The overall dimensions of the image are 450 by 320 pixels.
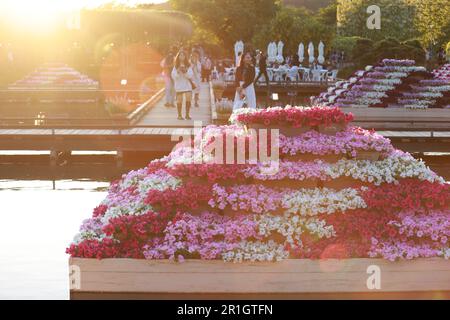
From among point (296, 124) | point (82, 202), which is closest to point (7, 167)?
point (82, 202)

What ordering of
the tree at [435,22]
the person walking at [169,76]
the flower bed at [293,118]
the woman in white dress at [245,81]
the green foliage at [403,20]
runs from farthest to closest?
the green foliage at [403,20] < the tree at [435,22] < the person walking at [169,76] < the woman in white dress at [245,81] < the flower bed at [293,118]

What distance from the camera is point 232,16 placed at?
11975 cm

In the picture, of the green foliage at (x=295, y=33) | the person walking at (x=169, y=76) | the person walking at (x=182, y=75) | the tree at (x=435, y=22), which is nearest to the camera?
the person walking at (x=182, y=75)

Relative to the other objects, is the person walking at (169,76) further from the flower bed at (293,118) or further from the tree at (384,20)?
the tree at (384,20)

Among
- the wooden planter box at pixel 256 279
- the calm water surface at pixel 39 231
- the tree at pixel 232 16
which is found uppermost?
the tree at pixel 232 16

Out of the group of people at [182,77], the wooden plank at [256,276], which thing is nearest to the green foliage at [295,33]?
the group of people at [182,77]

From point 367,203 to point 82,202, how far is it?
11114 millimetres

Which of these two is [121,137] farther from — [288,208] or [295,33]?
[295,33]

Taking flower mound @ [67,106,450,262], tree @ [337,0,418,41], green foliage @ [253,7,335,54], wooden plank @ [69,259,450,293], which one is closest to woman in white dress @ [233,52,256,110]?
flower mound @ [67,106,450,262]

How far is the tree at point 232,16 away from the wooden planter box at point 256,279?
106140 millimetres

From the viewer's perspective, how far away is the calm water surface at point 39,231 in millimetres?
13070

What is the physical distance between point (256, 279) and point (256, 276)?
29mm

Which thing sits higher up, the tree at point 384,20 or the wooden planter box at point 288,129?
the tree at point 384,20
